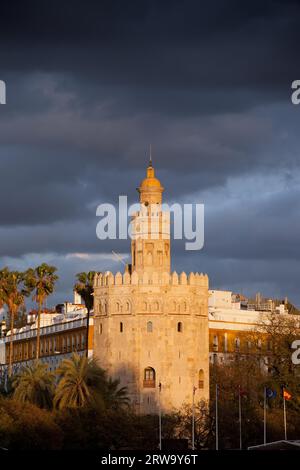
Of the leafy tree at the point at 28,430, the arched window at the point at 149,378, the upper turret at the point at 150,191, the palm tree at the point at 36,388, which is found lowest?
the leafy tree at the point at 28,430

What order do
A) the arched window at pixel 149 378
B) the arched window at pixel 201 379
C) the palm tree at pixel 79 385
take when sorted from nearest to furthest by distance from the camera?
1. the palm tree at pixel 79 385
2. the arched window at pixel 149 378
3. the arched window at pixel 201 379

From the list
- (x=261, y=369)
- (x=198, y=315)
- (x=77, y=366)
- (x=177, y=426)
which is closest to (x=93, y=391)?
(x=77, y=366)

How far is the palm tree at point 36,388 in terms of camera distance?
137250mm

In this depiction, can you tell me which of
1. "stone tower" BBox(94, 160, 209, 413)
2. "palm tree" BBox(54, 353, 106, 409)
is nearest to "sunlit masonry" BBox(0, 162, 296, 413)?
"stone tower" BBox(94, 160, 209, 413)

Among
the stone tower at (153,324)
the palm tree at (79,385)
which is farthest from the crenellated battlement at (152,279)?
the palm tree at (79,385)

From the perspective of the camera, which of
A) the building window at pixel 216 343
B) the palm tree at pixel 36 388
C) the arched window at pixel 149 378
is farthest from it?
the building window at pixel 216 343

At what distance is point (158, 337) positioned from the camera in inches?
6181

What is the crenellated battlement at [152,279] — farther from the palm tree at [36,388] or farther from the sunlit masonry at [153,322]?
the palm tree at [36,388]

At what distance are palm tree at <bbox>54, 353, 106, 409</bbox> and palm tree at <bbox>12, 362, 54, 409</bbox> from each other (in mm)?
981

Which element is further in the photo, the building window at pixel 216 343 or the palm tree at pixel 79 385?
the building window at pixel 216 343

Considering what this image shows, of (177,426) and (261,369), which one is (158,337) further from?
(261,369)

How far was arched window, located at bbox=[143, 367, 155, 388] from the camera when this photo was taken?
512ft

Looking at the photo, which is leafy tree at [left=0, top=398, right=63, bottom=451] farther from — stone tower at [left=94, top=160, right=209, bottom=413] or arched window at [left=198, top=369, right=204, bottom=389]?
arched window at [left=198, top=369, right=204, bottom=389]

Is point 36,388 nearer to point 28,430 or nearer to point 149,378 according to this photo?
point 28,430
